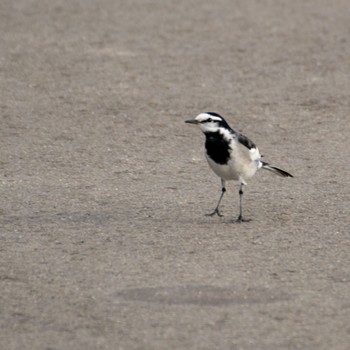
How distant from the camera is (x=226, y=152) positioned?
9555mm

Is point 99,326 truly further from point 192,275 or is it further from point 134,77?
point 134,77

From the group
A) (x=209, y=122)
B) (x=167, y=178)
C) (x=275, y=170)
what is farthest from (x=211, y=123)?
(x=167, y=178)

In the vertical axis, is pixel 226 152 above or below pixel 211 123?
below

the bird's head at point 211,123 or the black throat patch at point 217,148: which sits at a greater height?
the bird's head at point 211,123

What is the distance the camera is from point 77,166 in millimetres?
11266

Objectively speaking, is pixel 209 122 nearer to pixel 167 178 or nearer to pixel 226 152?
pixel 226 152

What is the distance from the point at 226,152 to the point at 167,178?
4.74ft

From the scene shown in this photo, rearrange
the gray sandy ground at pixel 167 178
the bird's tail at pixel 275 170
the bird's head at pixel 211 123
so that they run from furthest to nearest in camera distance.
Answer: the bird's tail at pixel 275 170 → the bird's head at pixel 211 123 → the gray sandy ground at pixel 167 178

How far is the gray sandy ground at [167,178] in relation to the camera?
721cm

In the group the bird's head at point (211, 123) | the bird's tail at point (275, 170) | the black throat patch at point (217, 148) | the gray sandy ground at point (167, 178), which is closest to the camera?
Result: the gray sandy ground at point (167, 178)

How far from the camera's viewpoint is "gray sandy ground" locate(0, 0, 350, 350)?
7211 mm

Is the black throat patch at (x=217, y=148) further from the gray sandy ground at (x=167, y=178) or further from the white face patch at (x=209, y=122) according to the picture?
the gray sandy ground at (x=167, y=178)

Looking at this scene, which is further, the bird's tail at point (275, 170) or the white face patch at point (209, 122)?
the bird's tail at point (275, 170)

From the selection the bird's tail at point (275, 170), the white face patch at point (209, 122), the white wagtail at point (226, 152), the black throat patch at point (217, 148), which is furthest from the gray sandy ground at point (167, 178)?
the white face patch at point (209, 122)
